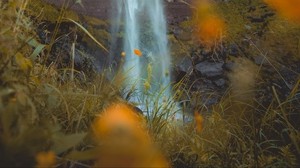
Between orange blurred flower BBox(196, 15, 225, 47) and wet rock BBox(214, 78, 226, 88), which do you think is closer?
wet rock BBox(214, 78, 226, 88)

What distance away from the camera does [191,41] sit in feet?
15.9

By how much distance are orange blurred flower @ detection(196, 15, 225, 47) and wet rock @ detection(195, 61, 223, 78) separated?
0.29 m

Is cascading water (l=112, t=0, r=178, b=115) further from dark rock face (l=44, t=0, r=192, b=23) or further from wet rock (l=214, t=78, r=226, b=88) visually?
wet rock (l=214, t=78, r=226, b=88)

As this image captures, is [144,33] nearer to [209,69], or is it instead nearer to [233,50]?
[209,69]

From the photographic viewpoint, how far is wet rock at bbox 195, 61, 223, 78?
4.48m

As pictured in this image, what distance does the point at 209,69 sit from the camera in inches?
179

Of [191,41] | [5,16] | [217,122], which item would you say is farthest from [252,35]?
[5,16]

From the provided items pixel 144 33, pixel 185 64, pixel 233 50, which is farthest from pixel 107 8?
pixel 233 50

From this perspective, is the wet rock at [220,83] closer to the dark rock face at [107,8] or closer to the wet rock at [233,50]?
the wet rock at [233,50]

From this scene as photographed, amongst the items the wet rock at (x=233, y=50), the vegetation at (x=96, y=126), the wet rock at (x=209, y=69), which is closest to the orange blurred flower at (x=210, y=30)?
the wet rock at (x=233, y=50)

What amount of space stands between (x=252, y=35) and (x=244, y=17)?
36 centimetres

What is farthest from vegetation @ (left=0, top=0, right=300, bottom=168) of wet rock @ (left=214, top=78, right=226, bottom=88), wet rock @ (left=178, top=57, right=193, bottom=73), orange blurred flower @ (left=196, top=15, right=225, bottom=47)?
orange blurred flower @ (left=196, top=15, right=225, bottom=47)

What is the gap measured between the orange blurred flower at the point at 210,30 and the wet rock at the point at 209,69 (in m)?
0.29

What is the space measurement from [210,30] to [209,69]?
895 millimetres
